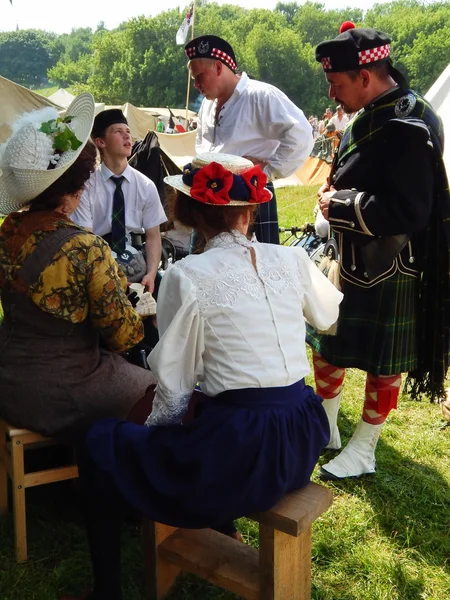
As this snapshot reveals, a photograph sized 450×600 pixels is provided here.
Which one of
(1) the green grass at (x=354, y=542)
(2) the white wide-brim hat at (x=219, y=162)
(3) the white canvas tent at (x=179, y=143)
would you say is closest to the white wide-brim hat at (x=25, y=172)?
(2) the white wide-brim hat at (x=219, y=162)

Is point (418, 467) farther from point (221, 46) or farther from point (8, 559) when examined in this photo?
point (221, 46)

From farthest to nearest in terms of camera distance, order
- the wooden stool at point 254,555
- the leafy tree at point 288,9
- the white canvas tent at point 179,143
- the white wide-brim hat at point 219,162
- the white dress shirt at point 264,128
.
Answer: the leafy tree at point 288,9
the white canvas tent at point 179,143
the white dress shirt at point 264,128
the white wide-brim hat at point 219,162
the wooden stool at point 254,555

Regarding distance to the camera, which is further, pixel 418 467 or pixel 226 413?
pixel 418 467

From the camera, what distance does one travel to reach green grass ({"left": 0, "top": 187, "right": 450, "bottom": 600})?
91.5 inches

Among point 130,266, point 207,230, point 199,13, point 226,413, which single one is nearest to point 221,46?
point 130,266

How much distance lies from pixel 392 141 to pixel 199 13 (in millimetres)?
93688

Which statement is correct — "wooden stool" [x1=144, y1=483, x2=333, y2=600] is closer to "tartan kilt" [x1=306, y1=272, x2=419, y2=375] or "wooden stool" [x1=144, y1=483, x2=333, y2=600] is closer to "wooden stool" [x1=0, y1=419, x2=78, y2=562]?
"wooden stool" [x1=0, y1=419, x2=78, y2=562]

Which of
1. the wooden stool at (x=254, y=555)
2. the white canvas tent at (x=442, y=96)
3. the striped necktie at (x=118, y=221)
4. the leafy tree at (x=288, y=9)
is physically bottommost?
the wooden stool at (x=254, y=555)

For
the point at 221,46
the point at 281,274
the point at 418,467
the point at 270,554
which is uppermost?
the point at 221,46

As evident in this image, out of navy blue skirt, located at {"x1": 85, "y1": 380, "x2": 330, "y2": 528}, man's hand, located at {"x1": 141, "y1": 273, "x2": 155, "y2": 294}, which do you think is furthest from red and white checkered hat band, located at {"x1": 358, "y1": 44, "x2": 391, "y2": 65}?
man's hand, located at {"x1": 141, "y1": 273, "x2": 155, "y2": 294}

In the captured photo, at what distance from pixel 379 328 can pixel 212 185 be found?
132 centimetres

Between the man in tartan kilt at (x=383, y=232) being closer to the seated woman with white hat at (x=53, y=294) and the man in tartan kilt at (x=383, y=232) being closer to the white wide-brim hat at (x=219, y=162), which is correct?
the white wide-brim hat at (x=219, y=162)

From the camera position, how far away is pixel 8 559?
2441 mm

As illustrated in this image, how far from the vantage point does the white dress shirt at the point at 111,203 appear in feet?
12.6
